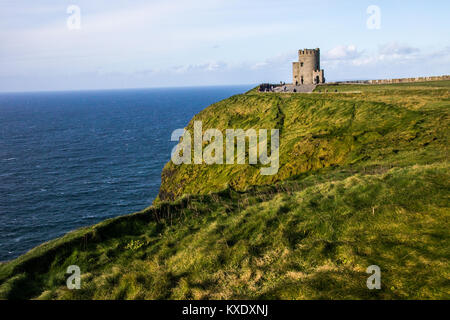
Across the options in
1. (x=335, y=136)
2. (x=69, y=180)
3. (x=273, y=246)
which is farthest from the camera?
(x=69, y=180)

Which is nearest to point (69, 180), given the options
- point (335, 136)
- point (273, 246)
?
point (335, 136)

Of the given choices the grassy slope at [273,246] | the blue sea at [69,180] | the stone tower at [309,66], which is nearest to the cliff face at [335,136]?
the grassy slope at [273,246]

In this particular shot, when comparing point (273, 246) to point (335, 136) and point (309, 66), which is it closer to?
point (335, 136)

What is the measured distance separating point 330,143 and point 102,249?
2561cm

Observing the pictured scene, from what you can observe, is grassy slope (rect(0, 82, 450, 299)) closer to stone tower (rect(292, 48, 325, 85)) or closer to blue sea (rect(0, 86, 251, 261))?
blue sea (rect(0, 86, 251, 261))

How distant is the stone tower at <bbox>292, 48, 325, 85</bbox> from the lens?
79.4 metres

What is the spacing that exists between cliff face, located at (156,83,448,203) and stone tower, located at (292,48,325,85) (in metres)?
28.5

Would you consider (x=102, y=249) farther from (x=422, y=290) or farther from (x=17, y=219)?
(x=17, y=219)

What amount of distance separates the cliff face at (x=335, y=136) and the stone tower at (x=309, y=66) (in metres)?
28.5

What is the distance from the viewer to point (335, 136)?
34.7 m

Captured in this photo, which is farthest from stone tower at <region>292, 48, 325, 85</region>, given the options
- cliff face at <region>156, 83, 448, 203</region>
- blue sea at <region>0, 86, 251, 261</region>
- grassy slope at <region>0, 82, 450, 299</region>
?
grassy slope at <region>0, 82, 450, 299</region>

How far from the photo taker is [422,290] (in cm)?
972

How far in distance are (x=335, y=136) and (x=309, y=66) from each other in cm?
5117
